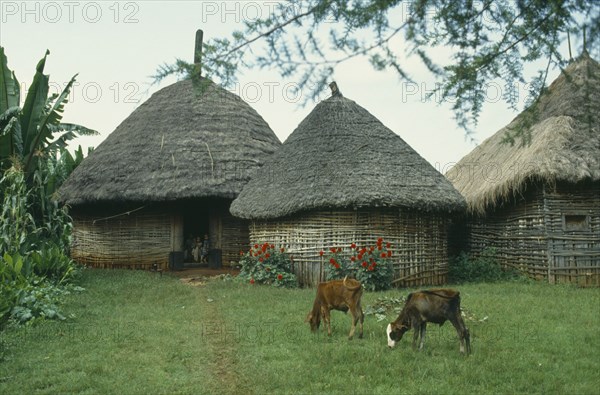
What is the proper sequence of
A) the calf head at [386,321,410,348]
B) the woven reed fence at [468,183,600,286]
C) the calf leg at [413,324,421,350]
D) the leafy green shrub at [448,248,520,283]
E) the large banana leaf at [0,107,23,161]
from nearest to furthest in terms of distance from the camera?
the calf leg at [413,324,421,350], the calf head at [386,321,410,348], the large banana leaf at [0,107,23,161], the woven reed fence at [468,183,600,286], the leafy green shrub at [448,248,520,283]

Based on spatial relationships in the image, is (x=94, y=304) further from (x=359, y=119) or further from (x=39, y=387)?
(x=359, y=119)

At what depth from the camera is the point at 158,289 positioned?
1146 cm

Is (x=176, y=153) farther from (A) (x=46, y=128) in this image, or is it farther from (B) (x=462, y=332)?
(B) (x=462, y=332)

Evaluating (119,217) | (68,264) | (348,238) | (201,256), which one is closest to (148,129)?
(119,217)

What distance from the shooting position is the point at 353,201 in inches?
459

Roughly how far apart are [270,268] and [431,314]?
637cm

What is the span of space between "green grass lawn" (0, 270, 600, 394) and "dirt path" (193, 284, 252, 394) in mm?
13

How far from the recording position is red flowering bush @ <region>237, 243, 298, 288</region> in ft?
39.3

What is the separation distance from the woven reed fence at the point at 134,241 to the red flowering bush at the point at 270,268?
359 cm

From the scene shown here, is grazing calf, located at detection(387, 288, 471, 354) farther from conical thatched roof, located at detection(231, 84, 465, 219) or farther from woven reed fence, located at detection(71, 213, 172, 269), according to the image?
woven reed fence, located at detection(71, 213, 172, 269)

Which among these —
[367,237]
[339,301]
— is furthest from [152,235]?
[339,301]

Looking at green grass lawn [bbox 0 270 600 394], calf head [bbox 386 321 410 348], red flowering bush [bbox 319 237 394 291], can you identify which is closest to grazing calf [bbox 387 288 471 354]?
calf head [bbox 386 321 410 348]

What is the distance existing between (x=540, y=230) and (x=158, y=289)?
8.04 meters

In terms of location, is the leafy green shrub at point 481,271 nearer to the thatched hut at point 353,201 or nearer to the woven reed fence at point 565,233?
the woven reed fence at point 565,233
